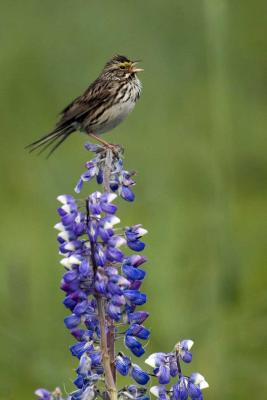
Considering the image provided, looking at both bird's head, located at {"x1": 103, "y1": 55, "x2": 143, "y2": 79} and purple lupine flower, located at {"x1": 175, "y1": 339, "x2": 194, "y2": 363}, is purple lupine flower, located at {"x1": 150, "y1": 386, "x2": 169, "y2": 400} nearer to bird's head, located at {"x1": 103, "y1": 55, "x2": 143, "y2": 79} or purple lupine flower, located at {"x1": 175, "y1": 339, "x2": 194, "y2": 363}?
purple lupine flower, located at {"x1": 175, "y1": 339, "x2": 194, "y2": 363}

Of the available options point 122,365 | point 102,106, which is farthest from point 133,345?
point 102,106

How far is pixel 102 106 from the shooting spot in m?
6.94

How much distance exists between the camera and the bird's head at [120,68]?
23.7 feet

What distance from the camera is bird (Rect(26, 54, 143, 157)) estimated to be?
660 centimetres

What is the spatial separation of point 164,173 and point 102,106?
262cm

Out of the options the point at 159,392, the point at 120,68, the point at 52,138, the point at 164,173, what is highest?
the point at 164,173

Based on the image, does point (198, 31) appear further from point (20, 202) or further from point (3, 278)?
point (3, 278)

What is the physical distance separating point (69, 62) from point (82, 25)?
0.42m

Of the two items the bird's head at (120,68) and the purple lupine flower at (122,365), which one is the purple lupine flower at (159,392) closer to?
the purple lupine flower at (122,365)

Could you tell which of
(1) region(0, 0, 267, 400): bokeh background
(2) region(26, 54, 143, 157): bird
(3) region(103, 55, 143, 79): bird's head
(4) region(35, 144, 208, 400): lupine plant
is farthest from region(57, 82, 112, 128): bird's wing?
(4) region(35, 144, 208, 400): lupine plant

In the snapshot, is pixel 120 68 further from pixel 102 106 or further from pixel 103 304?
pixel 103 304

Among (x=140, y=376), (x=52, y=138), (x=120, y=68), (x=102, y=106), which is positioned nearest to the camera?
(x=140, y=376)

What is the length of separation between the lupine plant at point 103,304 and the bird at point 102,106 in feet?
9.17

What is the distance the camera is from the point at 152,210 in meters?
9.12
